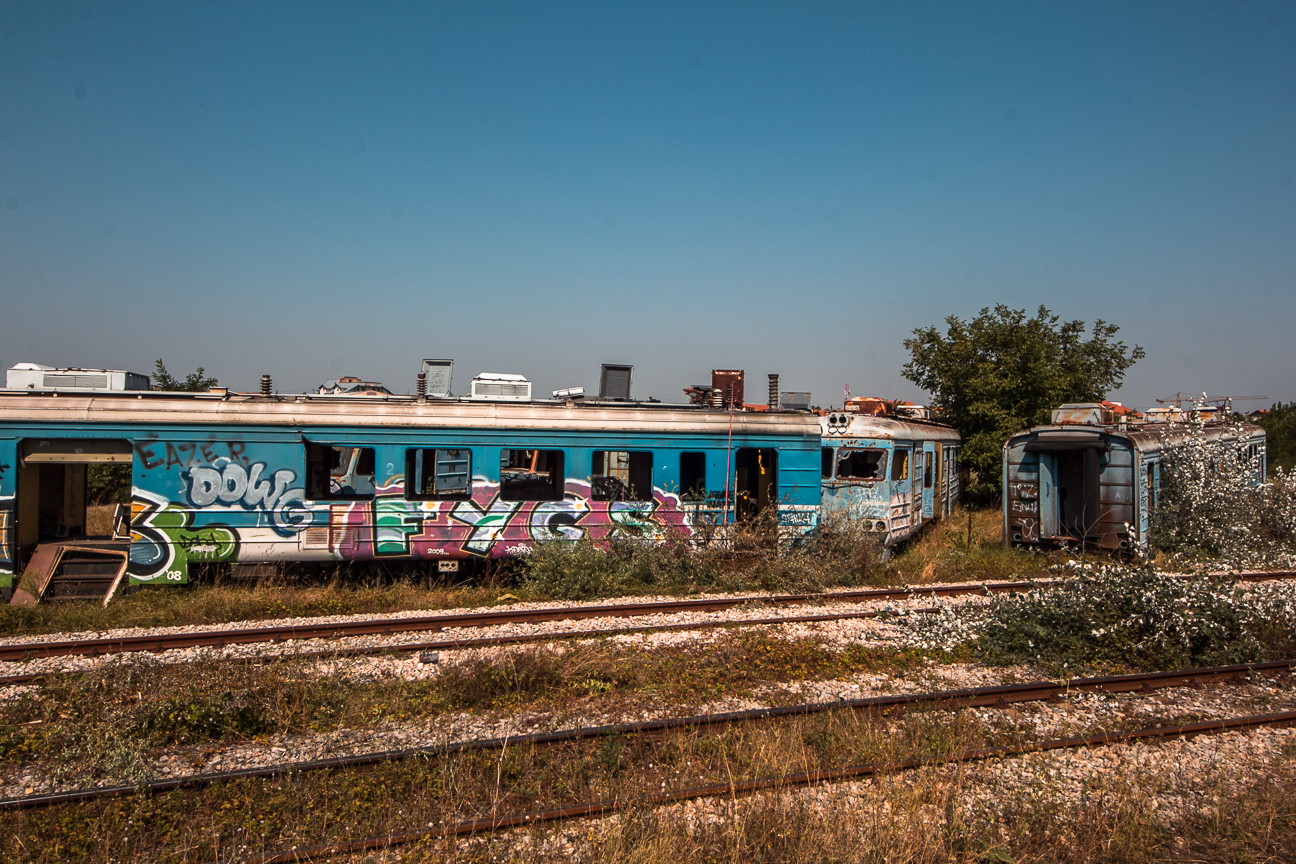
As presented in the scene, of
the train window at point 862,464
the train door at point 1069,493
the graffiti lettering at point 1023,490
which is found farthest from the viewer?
the graffiti lettering at point 1023,490

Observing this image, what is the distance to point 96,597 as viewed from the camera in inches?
404

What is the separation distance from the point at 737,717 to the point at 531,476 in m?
6.61

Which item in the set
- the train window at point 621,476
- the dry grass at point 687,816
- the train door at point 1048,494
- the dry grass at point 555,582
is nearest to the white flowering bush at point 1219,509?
the train door at point 1048,494

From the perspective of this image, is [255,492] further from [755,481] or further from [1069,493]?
[1069,493]

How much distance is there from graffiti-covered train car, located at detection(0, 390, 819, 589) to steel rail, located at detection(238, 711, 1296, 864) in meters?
6.68

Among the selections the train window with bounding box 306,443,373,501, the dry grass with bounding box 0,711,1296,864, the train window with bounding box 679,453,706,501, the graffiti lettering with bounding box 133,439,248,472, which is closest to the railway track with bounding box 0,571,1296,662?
the train window with bounding box 679,453,706,501

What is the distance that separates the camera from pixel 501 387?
12492mm

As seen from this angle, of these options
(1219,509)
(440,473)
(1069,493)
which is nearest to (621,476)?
(440,473)

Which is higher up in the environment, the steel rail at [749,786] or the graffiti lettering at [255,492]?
the graffiti lettering at [255,492]

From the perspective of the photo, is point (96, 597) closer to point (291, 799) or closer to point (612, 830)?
point (291, 799)

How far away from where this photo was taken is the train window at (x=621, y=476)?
11.8m

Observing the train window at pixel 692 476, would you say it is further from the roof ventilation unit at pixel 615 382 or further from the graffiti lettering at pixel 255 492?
the graffiti lettering at pixel 255 492

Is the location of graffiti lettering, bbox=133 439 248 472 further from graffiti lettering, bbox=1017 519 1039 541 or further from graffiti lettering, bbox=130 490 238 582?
graffiti lettering, bbox=1017 519 1039 541

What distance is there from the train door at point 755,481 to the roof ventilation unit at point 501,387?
379cm
